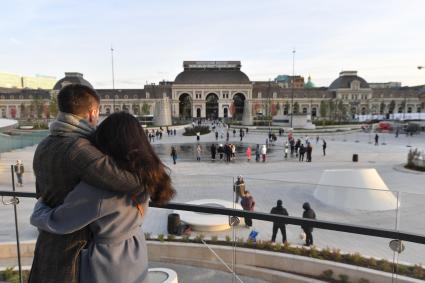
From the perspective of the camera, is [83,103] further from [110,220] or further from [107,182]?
[110,220]

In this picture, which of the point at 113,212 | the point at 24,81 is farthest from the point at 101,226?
the point at 24,81

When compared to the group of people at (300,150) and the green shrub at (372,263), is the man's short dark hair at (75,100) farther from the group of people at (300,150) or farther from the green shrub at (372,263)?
the group of people at (300,150)

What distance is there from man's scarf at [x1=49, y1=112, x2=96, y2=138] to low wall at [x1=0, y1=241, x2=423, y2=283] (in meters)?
2.34

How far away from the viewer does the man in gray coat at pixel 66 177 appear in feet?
5.28

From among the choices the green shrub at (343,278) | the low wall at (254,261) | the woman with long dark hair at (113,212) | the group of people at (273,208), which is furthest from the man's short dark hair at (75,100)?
the green shrub at (343,278)

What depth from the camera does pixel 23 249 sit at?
400cm

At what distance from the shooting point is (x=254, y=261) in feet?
16.0

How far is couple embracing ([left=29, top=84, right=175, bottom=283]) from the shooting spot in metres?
1.62

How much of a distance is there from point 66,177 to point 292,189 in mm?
3762

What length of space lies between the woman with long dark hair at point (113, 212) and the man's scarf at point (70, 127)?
0.37ft

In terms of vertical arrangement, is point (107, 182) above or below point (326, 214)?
above

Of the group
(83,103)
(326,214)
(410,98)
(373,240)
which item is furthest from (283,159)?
(410,98)

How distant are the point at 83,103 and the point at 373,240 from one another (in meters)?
3.42

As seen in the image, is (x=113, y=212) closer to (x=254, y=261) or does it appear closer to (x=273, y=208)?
(x=254, y=261)
